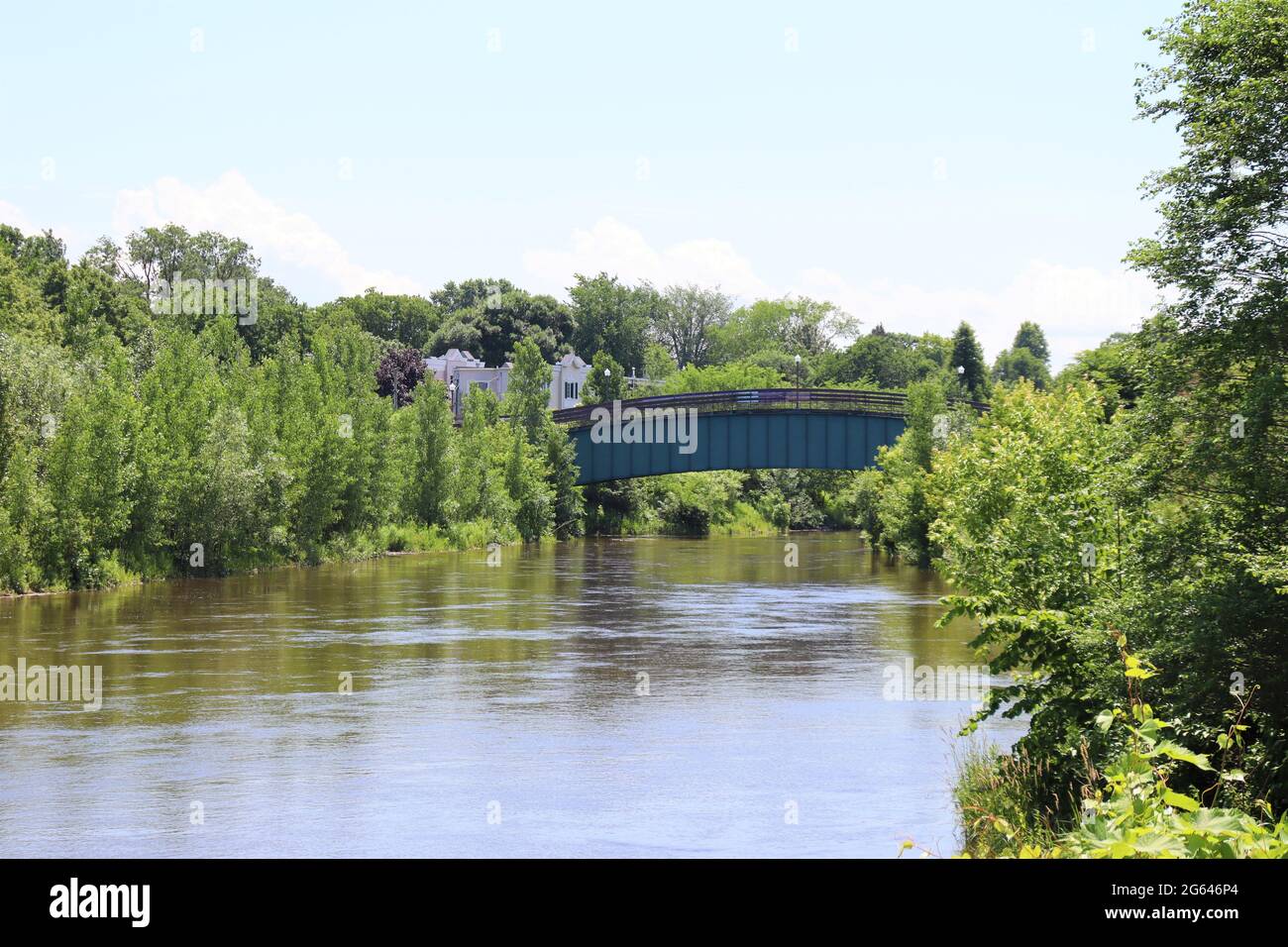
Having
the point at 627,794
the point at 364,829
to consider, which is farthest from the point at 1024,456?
the point at 364,829

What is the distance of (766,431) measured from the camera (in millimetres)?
82250

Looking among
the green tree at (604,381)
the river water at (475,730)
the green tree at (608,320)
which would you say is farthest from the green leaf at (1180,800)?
the green tree at (608,320)

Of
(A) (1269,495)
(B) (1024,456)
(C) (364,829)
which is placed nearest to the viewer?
(A) (1269,495)

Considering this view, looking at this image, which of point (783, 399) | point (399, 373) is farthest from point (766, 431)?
point (399, 373)

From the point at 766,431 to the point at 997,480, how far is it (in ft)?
180

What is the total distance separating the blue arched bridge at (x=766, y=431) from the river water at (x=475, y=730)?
3294 centimetres

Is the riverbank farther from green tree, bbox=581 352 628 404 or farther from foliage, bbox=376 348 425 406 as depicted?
foliage, bbox=376 348 425 406

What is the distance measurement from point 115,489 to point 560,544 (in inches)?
1600

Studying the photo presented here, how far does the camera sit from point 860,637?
129ft

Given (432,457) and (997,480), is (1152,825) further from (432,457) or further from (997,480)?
(432,457)

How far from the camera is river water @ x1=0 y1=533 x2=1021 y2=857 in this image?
1814cm

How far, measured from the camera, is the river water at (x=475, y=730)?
59.5 feet

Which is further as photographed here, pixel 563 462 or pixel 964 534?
pixel 563 462
